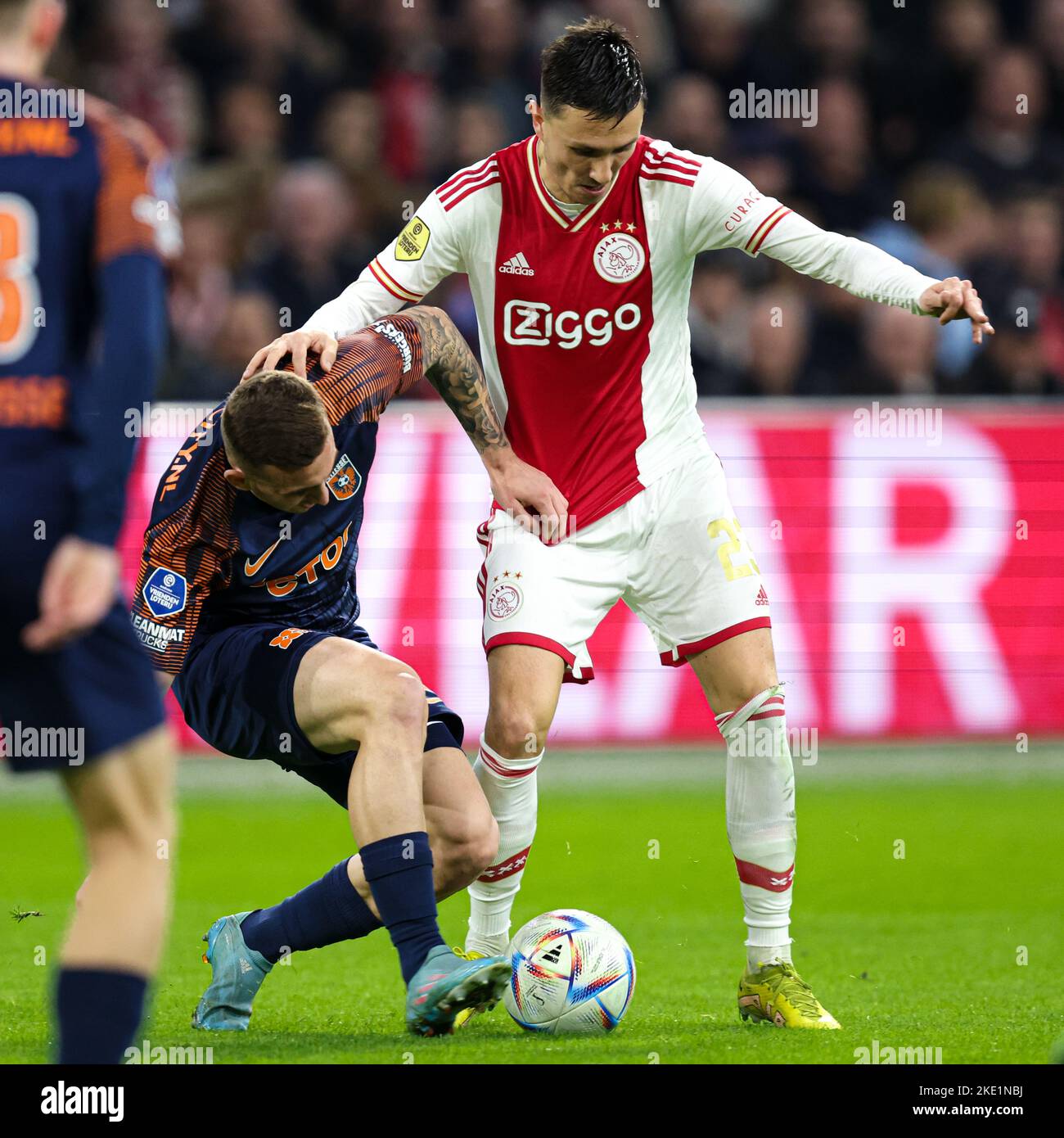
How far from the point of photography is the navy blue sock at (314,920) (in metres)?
4.70

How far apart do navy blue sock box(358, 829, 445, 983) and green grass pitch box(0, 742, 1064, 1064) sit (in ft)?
0.83

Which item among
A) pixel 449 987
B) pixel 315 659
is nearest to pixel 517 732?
pixel 315 659

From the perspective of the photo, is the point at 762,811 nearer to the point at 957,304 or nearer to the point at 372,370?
the point at 957,304

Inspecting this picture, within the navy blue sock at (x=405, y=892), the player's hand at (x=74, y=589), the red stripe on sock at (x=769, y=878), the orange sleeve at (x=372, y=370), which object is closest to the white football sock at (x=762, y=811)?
the red stripe on sock at (x=769, y=878)

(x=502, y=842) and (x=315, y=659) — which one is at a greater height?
(x=315, y=659)

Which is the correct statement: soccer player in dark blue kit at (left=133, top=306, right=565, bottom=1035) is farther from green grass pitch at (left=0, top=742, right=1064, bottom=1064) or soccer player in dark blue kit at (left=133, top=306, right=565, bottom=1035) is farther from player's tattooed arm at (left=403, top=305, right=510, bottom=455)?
green grass pitch at (left=0, top=742, right=1064, bottom=1064)

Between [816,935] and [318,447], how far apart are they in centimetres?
310

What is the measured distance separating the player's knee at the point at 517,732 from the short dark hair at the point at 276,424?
1.10 m

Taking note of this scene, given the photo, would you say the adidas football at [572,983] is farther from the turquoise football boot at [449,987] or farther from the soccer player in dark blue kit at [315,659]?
the turquoise football boot at [449,987]

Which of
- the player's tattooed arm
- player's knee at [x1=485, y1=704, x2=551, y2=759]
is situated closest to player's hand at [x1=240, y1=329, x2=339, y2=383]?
the player's tattooed arm

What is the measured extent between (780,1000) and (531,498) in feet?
5.28

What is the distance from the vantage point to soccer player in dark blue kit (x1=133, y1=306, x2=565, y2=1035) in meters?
4.27

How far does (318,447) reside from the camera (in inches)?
170

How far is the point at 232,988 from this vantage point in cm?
477
